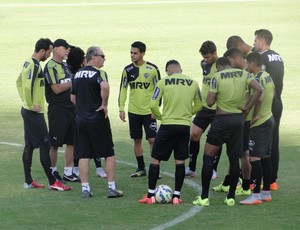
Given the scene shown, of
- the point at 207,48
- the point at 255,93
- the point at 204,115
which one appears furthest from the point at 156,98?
the point at 204,115

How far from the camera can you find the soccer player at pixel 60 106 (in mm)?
14344

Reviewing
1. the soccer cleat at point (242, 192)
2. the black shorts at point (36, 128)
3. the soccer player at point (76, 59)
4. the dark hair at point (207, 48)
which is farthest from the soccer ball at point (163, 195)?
the dark hair at point (207, 48)

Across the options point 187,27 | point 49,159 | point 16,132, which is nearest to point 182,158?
point 49,159

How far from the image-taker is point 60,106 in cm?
1461

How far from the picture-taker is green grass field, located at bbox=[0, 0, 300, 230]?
12109mm

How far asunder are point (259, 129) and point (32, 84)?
3586mm

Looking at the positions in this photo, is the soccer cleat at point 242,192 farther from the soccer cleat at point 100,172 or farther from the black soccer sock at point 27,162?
the black soccer sock at point 27,162

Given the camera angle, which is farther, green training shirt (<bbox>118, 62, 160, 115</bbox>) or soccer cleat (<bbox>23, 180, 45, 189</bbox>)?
green training shirt (<bbox>118, 62, 160, 115</bbox>)

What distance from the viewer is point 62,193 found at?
13.7 meters

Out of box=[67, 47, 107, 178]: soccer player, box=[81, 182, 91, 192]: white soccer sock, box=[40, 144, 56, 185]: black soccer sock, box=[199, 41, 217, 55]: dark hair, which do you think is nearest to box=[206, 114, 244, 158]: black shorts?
box=[199, 41, 217, 55]: dark hair

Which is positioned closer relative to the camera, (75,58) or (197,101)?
(197,101)

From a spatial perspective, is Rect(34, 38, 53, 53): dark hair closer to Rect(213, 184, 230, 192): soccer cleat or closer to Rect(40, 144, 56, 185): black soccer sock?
Rect(40, 144, 56, 185): black soccer sock

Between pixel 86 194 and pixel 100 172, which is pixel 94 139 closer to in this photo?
pixel 86 194

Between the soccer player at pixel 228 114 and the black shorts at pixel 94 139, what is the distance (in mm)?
1589
